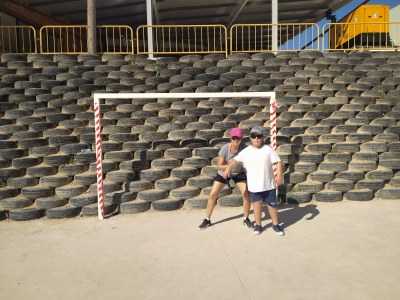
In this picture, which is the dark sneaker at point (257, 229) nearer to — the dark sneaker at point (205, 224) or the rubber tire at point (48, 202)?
the dark sneaker at point (205, 224)

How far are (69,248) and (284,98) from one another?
241 inches

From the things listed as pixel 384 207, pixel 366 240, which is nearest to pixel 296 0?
pixel 384 207

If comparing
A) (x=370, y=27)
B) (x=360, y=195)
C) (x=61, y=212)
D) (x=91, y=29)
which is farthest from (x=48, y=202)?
(x=370, y=27)

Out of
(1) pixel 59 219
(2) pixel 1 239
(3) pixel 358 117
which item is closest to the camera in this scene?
(2) pixel 1 239

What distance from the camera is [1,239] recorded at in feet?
16.1

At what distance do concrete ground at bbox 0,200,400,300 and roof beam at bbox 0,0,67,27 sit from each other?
11.4 m

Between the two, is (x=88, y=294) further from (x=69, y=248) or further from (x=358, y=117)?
(x=358, y=117)

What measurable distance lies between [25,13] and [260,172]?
45.5 ft

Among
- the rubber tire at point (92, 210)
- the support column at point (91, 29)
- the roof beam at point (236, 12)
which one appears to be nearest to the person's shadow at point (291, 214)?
the rubber tire at point (92, 210)

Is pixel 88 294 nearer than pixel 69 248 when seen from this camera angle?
Yes

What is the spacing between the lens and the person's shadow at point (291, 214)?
541cm

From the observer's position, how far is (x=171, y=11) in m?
15.2

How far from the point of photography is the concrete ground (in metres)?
3.31

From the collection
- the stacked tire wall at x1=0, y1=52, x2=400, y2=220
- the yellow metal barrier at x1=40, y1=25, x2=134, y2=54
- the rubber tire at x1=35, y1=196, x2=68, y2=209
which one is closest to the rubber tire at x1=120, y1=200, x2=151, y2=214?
the stacked tire wall at x1=0, y1=52, x2=400, y2=220
